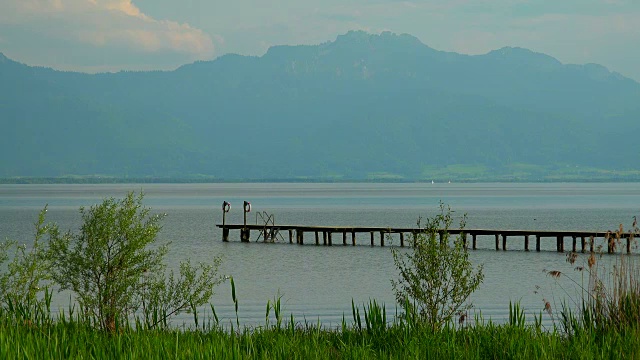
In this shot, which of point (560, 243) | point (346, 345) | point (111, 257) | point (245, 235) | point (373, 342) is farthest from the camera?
point (245, 235)

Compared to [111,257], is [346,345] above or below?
below

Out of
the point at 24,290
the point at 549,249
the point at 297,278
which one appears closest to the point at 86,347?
the point at 24,290

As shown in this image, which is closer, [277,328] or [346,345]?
[346,345]

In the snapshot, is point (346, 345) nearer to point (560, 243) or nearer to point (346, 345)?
point (346, 345)

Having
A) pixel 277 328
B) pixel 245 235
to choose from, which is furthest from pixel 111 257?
pixel 245 235

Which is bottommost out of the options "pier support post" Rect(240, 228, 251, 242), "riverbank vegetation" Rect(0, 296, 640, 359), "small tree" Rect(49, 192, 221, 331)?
"pier support post" Rect(240, 228, 251, 242)

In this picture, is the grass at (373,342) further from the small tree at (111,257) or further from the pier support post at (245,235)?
the pier support post at (245,235)

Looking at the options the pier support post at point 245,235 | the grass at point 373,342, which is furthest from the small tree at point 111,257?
the pier support post at point 245,235

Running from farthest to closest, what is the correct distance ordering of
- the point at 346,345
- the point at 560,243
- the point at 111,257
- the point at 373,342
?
the point at 560,243 < the point at 111,257 < the point at 373,342 < the point at 346,345

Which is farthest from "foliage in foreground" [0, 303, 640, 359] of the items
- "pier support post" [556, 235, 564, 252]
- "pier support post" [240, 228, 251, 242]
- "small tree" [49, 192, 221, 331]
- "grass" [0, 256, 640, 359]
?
"pier support post" [240, 228, 251, 242]

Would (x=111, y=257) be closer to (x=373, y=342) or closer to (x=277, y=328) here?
(x=277, y=328)

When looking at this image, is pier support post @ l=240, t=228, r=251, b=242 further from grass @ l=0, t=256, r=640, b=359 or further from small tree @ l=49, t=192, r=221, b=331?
grass @ l=0, t=256, r=640, b=359

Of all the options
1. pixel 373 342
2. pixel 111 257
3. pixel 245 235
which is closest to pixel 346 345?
pixel 373 342

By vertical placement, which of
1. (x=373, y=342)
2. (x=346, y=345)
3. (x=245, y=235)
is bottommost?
(x=245, y=235)
